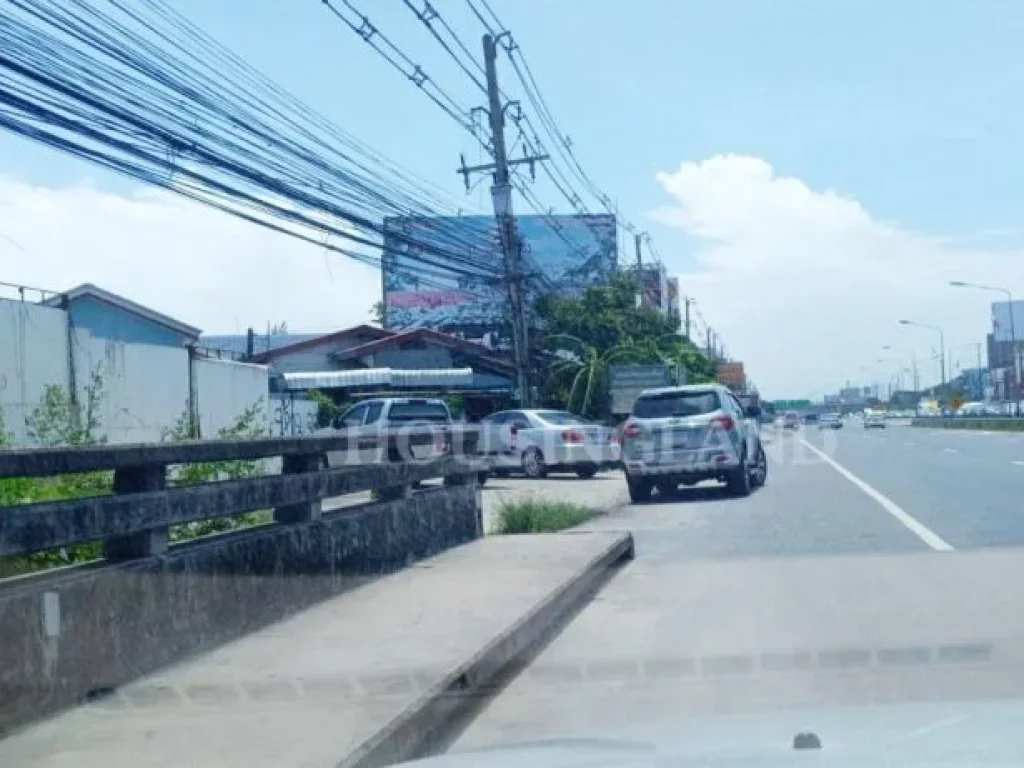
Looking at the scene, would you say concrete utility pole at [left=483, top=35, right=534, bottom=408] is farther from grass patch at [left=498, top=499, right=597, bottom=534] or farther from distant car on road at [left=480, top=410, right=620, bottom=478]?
grass patch at [left=498, top=499, right=597, bottom=534]

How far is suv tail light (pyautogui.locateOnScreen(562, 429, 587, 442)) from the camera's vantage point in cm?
2841

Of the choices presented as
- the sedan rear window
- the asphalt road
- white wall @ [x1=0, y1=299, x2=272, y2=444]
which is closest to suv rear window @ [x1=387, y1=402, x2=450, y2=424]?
white wall @ [x1=0, y1=299, x2=272, y2=444]

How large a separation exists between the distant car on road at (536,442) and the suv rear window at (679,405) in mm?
5986

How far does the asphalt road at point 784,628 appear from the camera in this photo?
23.3 feet

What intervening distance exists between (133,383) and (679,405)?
348 inches

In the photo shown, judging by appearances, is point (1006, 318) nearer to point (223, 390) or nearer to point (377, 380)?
point (377, 380)

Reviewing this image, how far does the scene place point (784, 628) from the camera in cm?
936

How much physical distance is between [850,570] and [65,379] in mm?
13197

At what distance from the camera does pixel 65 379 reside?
2117 cm

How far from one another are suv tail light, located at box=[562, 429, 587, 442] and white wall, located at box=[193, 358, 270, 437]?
602 cm

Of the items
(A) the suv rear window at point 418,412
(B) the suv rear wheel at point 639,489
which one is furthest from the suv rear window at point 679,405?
(A) the suv rear window at point 418,412

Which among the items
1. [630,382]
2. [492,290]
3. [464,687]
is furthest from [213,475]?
[492,290]

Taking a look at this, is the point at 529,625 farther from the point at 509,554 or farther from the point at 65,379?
the point at 65,379

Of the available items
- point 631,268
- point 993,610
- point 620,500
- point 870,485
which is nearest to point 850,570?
point 993,610
